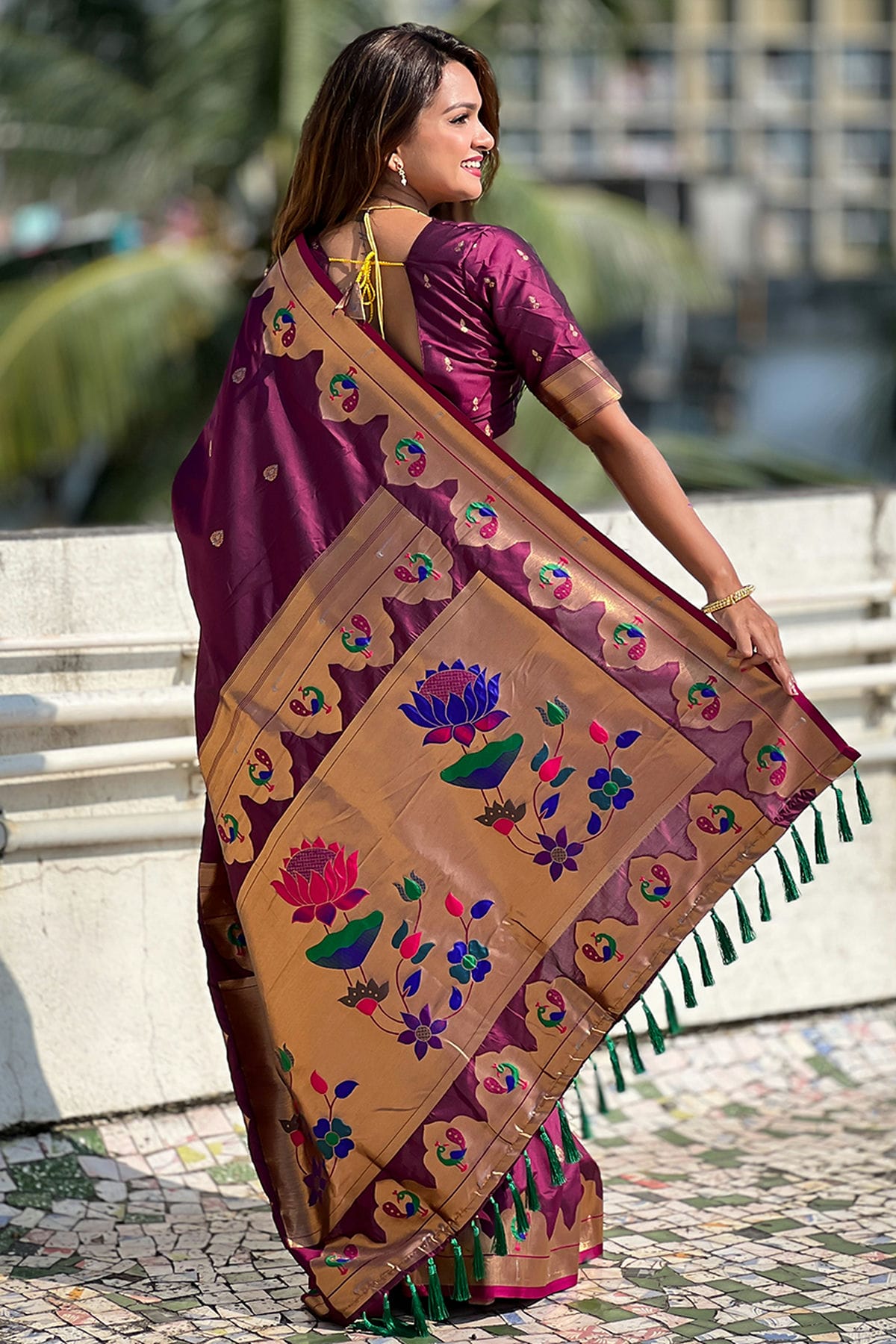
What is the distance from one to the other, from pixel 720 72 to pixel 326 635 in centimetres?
3931

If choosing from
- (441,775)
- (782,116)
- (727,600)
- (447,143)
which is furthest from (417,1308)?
(782,116)

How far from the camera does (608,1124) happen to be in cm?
350

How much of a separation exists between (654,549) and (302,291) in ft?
4.40

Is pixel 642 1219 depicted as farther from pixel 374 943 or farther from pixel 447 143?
pixel 447 143

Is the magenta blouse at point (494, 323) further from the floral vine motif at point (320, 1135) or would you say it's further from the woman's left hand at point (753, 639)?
the floral vine motif at point (320, 1135)

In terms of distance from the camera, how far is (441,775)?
242 centimetres

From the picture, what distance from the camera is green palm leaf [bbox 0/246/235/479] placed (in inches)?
394

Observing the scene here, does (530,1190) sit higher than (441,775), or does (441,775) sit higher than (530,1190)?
(441,775)

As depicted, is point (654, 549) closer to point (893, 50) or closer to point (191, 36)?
point (191, 36)

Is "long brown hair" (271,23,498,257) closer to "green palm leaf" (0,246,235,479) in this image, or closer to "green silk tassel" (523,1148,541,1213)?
"green silk tassel" (523,1148,541,1213)

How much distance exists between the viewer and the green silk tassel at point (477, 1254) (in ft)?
8.20

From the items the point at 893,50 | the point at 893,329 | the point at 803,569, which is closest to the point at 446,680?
the point at 803,569

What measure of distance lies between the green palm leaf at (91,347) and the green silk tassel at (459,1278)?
8.20m

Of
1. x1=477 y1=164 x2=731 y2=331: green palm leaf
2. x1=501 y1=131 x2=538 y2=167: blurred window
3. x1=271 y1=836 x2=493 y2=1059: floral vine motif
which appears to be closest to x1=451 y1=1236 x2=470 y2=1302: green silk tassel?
x1=271 y1=836 x2=493 y2=1059: floral vine motif
